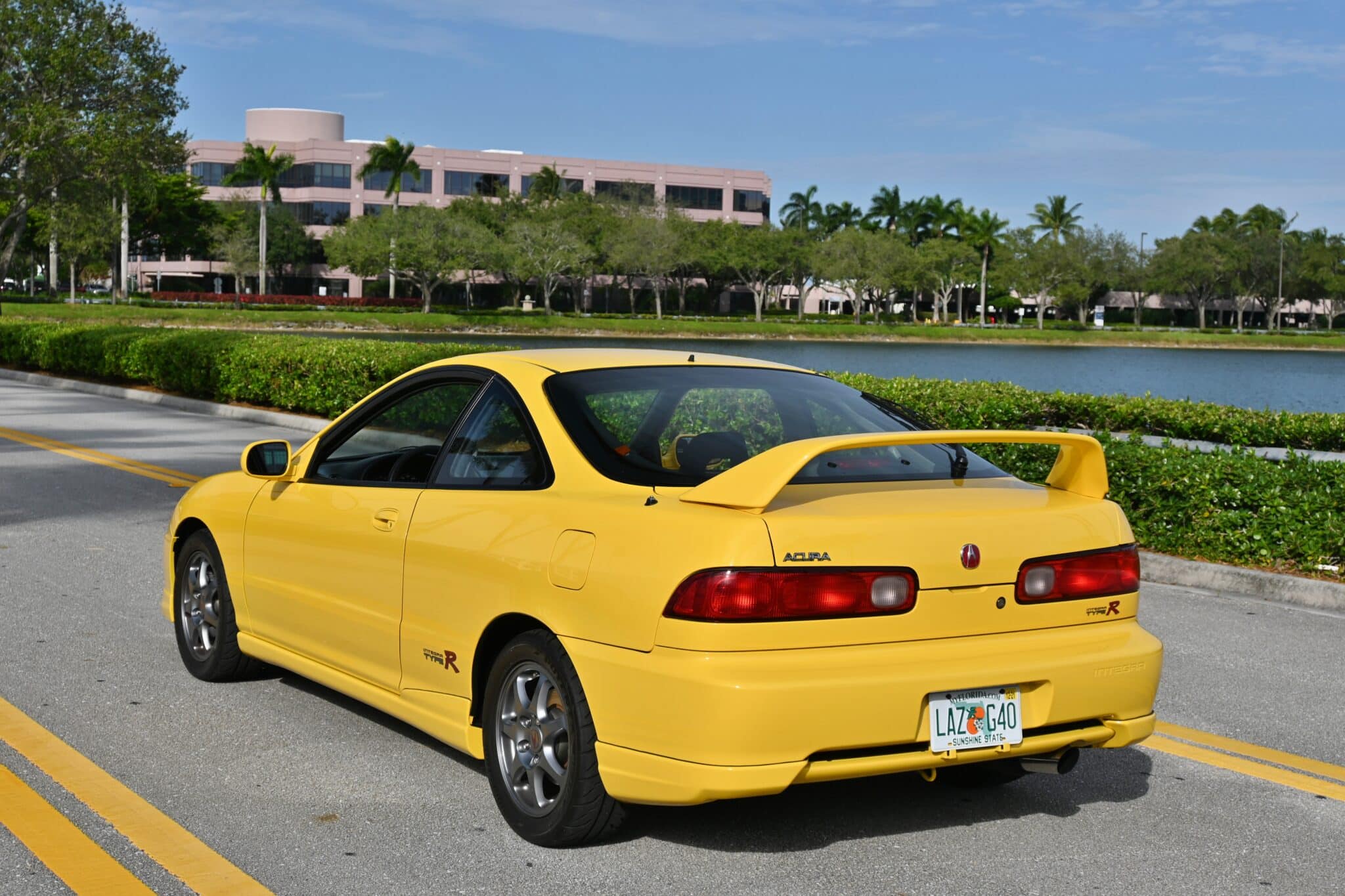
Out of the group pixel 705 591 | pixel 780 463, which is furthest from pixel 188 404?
pixel 705 591

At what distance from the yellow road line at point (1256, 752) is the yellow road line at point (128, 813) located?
376 centimetres

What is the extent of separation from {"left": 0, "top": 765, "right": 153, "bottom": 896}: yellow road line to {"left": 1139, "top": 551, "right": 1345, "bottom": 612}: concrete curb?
6685mm

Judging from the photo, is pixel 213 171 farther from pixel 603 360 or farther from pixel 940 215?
pixel 603 360

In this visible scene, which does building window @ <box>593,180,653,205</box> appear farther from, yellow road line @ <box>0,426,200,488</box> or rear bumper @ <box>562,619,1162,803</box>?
rear bumper @ <box>562,619,1162,803</box>

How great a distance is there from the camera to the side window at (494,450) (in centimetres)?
483

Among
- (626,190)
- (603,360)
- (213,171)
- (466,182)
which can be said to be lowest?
(603,360)

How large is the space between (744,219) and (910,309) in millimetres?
20015

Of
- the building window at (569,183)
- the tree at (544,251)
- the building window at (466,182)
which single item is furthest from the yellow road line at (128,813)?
the building window at (569,183)

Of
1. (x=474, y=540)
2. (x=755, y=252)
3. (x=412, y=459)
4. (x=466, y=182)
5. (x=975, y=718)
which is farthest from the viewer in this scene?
(x=466, y=182)

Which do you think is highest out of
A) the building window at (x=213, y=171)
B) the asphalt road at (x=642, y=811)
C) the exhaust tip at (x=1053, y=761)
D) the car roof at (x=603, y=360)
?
the building window at (x=213, y=171)

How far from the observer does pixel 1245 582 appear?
31.4 ft

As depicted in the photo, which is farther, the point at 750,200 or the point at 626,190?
the point at 750,200

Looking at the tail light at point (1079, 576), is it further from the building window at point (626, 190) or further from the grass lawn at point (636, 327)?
the building window at point (626, 190)

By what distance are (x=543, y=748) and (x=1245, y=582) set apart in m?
6.49
